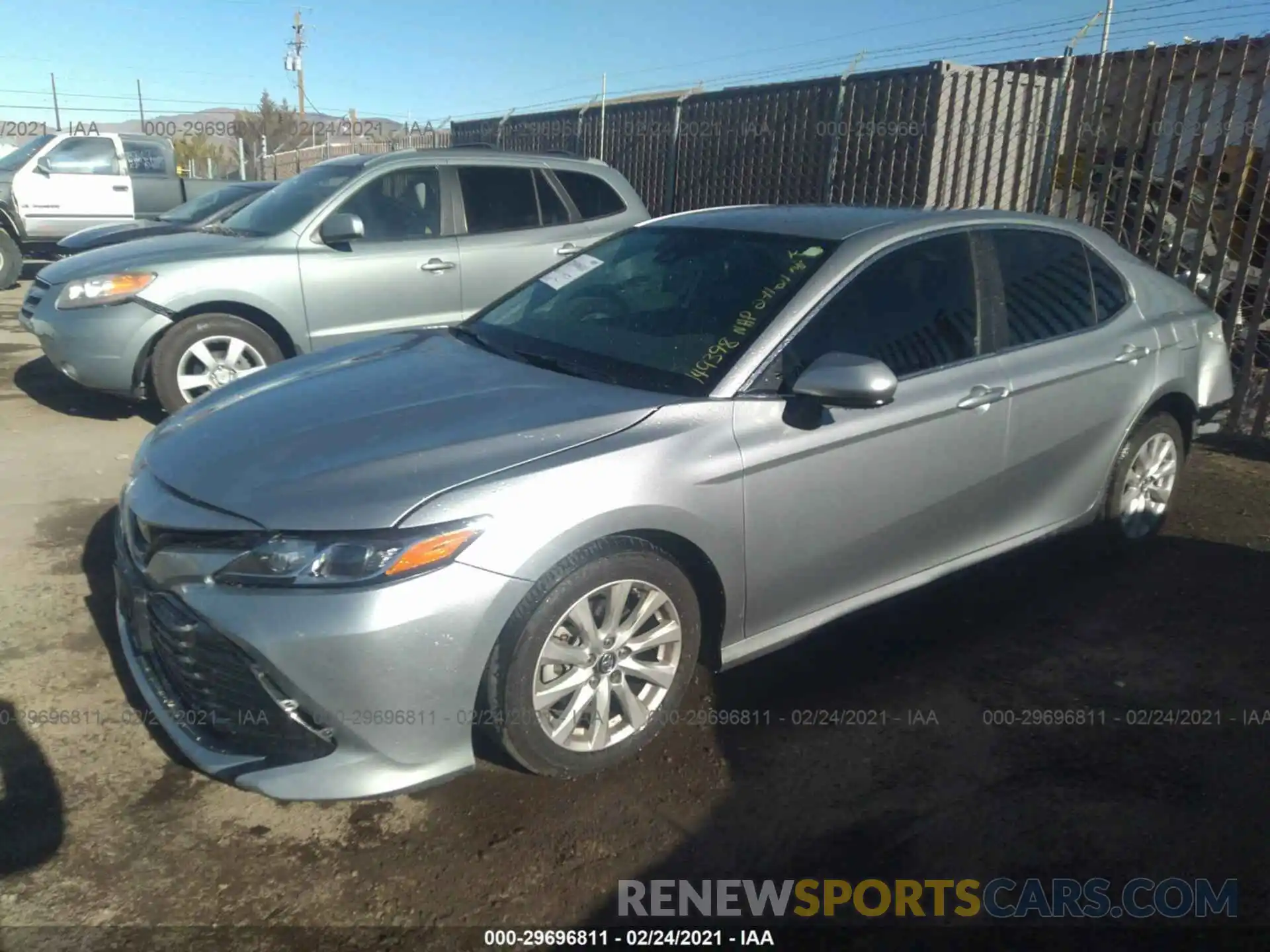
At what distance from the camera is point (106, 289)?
611cm

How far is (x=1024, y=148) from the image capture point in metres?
8.59

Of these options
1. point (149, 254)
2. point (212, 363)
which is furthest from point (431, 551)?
point (149, 254)

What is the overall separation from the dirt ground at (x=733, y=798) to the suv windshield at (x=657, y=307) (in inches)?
46.6

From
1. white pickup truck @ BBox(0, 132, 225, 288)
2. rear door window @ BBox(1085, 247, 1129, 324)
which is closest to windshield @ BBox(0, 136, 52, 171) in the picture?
white pickup truck @ BBox(0, 132, 225, 288)

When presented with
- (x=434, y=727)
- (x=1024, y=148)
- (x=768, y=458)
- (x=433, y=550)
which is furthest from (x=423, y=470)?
(x=1024, y=148)

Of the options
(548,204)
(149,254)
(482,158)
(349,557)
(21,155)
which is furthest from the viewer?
(21,155)

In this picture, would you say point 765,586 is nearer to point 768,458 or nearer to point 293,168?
point 768,458

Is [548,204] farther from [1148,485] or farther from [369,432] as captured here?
[369,432]

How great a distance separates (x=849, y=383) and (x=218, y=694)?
2010 millimetres

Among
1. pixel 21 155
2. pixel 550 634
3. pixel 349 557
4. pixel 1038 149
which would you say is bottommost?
pixel 550 634

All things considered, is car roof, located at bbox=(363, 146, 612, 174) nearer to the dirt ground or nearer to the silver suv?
the silver suv

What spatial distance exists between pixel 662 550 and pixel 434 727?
837 mm

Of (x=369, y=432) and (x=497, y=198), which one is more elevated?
(x=497, y=198)

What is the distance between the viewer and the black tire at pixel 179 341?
611 cm
